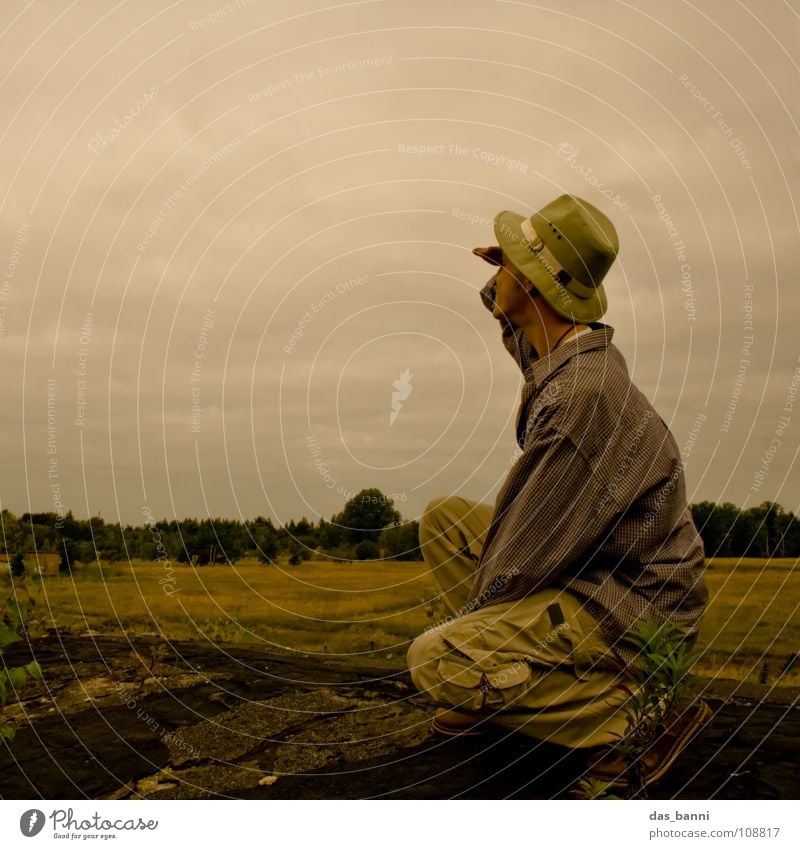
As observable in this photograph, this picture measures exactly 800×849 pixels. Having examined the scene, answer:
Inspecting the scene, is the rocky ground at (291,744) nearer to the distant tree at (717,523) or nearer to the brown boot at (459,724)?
the brown boot at (459,724)

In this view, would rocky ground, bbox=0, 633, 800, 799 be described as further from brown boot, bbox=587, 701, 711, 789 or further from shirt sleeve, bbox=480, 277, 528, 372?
shirt sleeve, bbox=480, 277, 528, 372

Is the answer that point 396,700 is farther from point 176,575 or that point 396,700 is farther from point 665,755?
point 176,575

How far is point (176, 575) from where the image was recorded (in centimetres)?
740

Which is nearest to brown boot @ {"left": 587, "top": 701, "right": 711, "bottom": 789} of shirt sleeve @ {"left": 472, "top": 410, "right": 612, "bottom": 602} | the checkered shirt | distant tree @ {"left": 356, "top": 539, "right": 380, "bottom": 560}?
the checkered shirt

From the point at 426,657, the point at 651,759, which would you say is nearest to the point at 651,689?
the point at 651,759

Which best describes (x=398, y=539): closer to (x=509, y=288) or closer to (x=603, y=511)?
(x=509, y=288)

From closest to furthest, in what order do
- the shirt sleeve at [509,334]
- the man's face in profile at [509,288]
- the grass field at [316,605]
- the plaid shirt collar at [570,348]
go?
the plaid shirt collar at [570,348] < the man's face in profile at [509,288] < the shirt sleeve at [509,334] < the grass field at [316,605]

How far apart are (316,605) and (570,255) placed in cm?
371

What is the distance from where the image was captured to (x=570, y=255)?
162 inches

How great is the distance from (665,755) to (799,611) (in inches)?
117

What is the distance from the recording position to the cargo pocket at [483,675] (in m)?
3.70

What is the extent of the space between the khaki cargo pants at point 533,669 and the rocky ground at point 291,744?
0.65 ft

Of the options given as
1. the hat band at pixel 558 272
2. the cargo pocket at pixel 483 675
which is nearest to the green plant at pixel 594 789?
the cargo pocket at pixel 483 675
